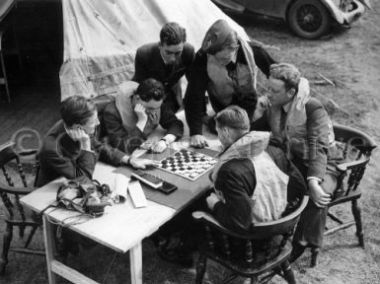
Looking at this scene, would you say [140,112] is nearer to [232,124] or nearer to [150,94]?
[150,94]

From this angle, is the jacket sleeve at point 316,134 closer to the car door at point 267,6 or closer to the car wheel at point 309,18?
the car wheel at point 309,18

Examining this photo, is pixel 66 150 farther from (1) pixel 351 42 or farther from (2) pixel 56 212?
(1) pixel 351 42

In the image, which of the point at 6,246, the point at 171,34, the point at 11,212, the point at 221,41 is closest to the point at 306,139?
the point at 221,41

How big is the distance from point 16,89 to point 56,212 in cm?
421

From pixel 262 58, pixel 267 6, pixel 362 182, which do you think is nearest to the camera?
pixel 262 58

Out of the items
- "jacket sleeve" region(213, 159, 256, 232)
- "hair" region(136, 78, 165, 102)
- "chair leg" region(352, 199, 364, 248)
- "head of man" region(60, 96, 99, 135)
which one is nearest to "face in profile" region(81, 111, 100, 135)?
"head of man" region(60, 96, 99, 135)

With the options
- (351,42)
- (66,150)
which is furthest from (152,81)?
(351,42)

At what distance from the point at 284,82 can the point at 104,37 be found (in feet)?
7.41

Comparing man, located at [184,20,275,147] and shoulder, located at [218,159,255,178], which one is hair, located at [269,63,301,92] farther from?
shoulder, located at [218,159,255,178]

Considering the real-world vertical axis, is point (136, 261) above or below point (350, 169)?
below

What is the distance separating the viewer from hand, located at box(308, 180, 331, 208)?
3.91m

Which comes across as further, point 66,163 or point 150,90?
point 150,90

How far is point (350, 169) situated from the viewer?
4.14 m

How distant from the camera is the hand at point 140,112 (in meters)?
4.24
